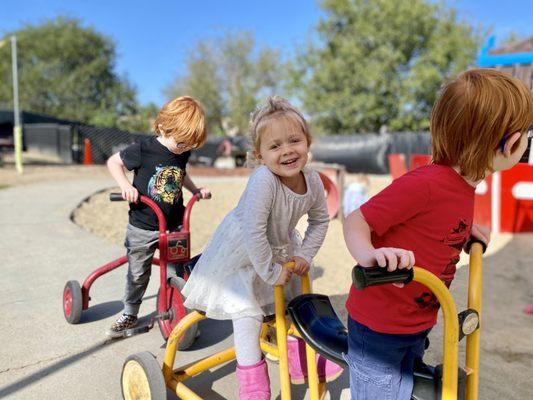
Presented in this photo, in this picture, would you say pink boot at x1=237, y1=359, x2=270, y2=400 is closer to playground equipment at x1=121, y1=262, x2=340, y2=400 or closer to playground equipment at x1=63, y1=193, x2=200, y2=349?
playground equipment at x1=121, y1=262, x2=340, y2=400

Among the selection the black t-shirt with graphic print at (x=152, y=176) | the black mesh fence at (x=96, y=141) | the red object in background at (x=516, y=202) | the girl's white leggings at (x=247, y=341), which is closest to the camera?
the girl's white leggings at (x=247, y=341)

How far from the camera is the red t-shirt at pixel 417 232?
4.38 feet

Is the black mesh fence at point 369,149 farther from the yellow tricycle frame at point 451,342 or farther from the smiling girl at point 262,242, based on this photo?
the yellow tricycle frame at point 451,342

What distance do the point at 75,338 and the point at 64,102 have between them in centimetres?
4359

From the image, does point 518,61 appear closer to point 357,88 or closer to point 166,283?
point 166,283

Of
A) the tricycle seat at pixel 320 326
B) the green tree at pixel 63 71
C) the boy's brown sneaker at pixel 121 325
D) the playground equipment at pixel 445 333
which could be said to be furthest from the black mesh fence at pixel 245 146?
the green tree at pixel 63 71

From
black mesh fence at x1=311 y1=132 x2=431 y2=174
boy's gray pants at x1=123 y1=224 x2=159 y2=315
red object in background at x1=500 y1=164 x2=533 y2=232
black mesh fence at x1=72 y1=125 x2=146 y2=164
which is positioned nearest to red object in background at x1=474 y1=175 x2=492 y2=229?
red object in background at x1=500 y1=164 x2=533 y2=232

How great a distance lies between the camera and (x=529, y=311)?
12.6ft

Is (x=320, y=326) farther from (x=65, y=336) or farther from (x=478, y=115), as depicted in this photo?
(x=65, y=336)

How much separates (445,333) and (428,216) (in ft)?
1.07

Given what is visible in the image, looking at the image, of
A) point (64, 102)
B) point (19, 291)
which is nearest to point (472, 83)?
point (19, 291)

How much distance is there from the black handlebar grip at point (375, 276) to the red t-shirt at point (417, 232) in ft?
0.63

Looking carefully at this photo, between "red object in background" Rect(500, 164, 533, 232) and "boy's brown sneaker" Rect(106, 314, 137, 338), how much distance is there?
5831 mm

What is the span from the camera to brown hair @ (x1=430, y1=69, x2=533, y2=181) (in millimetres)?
1304
